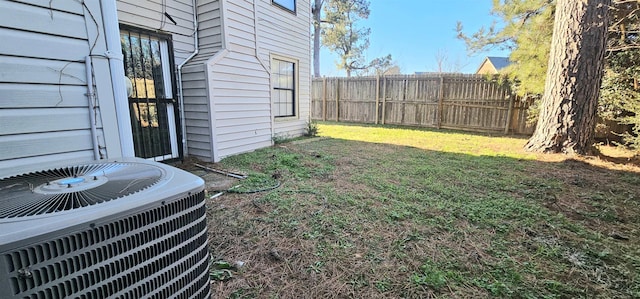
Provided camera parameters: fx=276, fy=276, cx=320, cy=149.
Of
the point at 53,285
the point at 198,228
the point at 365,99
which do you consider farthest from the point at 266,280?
the point at 365,99

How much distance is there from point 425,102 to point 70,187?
9611mm

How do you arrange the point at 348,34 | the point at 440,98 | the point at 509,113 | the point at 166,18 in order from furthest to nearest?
the point at 348,34, the point at 440,98, the point at 509,113, the point at 166,18

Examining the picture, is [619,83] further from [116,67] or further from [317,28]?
[317,28]

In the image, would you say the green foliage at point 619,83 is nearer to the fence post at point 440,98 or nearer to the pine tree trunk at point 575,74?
the pine tree trunk at point 575,74

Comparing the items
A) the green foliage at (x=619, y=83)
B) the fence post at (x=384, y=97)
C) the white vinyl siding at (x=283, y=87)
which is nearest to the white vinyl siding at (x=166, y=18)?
the white vinyl siding at (x=283, y=87)

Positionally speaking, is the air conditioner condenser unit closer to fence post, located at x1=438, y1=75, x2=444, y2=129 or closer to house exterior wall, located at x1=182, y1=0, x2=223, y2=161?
house exterior wall, located at x1=182, y1=0, x2=223, y2=161

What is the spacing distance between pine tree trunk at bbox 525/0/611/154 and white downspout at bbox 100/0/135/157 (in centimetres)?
615

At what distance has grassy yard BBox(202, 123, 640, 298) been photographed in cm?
163

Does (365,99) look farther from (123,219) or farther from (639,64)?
(123,219)

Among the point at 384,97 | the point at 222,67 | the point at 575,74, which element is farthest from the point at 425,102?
the point at 222,67

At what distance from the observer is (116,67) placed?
1806 mm

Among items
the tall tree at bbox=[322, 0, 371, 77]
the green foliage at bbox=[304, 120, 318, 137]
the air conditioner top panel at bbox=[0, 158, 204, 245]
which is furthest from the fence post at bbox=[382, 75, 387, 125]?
the air conditioner top panel at bbox=[0, 158, 204, 245]

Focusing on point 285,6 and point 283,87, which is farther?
point 283,87

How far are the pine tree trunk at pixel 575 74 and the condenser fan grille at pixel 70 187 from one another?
605 cm
